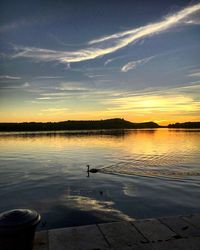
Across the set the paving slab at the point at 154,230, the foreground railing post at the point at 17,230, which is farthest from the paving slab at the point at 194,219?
the foreground railing post at the point at 17,230

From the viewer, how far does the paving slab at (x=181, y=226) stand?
8.43m

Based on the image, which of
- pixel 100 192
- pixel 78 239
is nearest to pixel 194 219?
pixel 78 239

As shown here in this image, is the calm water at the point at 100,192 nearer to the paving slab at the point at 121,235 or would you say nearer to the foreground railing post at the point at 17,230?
the paving slab at the point at 121,235

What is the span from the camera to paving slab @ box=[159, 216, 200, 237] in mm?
8429

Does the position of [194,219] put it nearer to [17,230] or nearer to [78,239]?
[78,239]

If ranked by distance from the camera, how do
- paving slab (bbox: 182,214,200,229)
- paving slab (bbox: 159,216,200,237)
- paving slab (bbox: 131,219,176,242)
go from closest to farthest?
paving slab (bbox: 131,219,176,242) → paving slab (bbox: 159,216,200,237) → paving slab (bbox: 182,214,200,229)

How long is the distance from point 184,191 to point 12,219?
594 inches

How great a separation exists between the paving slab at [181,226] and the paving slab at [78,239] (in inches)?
86.3

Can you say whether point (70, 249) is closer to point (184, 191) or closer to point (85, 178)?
point (184, 191)

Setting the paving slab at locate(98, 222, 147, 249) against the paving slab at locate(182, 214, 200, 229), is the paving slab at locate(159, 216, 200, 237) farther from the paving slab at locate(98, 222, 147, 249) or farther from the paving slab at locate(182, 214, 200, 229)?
the paving slab at locate(98, 222, 147, 249)

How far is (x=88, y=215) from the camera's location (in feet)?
46.6

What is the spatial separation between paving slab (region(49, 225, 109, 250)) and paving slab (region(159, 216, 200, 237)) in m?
2.19

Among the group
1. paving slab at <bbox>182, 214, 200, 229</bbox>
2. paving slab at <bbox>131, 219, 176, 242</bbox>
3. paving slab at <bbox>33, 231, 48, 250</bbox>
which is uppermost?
paving slab at <bbox>182, 214, 200, 229</bbox>

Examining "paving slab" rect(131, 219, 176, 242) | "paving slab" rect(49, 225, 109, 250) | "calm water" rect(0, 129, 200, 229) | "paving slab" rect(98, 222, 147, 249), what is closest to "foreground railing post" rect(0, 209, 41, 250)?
"paving slab" rect(49, 225, 109, 250)
